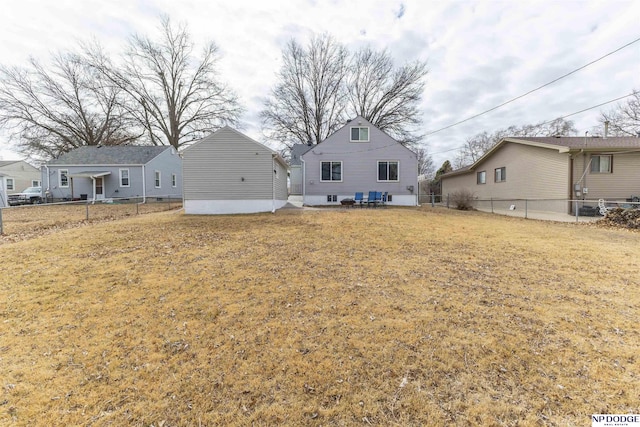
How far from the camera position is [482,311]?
12.5ft

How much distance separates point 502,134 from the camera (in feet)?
151

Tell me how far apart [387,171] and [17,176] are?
4147 cm

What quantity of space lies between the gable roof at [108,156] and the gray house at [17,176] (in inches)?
400

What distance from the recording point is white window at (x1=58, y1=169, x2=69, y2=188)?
24.0 meters

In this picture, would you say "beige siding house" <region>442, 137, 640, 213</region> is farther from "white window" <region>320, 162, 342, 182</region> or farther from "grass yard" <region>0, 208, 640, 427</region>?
"white window" <region>320, 162, 342, 182</region>

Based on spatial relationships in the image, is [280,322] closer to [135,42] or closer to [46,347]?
[46,347]

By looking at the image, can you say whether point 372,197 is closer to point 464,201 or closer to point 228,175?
point 464,201

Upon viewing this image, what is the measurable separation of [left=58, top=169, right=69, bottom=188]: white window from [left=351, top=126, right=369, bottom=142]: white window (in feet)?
79.2

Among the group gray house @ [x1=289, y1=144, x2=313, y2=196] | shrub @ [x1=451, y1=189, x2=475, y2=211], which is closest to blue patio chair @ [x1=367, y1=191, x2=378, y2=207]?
shrub @ [x1=451, y1=189, x2=475, y2=211]

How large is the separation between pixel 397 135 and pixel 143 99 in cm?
2704

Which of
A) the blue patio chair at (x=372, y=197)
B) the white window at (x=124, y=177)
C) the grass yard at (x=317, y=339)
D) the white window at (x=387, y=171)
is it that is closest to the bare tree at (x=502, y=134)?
the white window at (x=387, y=171)

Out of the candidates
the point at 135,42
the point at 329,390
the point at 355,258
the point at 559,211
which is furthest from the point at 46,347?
the point at 135,42

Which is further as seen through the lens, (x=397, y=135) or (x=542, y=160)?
(x=397, y=135)

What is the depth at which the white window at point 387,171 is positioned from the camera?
64.5ft
